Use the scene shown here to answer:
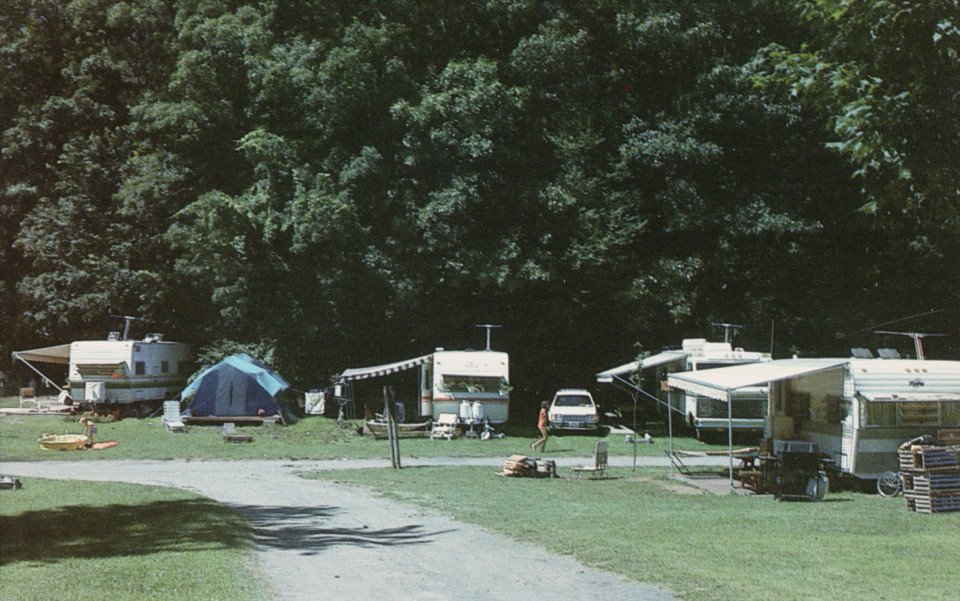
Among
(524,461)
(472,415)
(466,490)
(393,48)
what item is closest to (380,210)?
(393,48)

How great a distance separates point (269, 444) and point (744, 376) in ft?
43.4

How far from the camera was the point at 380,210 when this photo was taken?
33.6m

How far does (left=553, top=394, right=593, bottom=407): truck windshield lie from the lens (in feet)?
103

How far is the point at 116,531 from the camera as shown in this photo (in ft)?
38.9

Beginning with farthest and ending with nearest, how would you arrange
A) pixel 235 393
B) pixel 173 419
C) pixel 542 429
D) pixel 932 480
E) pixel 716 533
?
1. pixel 235 393
2. pixel 173 419
3. pixel 542 429
4. pixel 932 480
5. pixel 716 533

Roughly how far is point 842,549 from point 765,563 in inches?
61.8

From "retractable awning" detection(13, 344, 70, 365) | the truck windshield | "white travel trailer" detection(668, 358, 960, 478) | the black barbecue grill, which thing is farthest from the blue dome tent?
the black barbecue grill

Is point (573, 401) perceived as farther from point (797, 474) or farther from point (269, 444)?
point (797, 474)

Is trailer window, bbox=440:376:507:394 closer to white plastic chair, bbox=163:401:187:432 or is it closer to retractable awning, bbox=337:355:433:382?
retractable awning, bbox=337:355:433:382

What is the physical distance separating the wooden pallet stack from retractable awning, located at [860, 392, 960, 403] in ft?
6.94

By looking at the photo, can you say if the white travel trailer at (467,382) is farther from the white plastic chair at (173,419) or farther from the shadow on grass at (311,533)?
the shadow on grass at (311,533)

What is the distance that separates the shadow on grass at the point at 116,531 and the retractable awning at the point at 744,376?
10.1 m

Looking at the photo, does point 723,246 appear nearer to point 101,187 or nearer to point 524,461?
point 524,461

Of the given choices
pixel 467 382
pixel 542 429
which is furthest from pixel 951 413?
pixel 467 382
